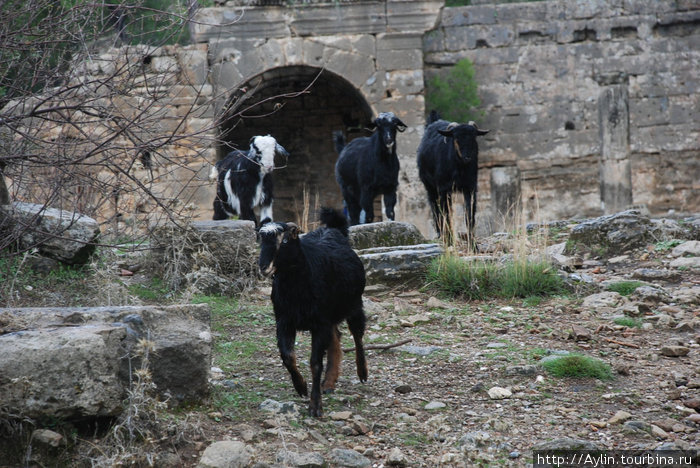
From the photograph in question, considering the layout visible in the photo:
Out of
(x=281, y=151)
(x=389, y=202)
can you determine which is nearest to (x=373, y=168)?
(x=389, y=202)

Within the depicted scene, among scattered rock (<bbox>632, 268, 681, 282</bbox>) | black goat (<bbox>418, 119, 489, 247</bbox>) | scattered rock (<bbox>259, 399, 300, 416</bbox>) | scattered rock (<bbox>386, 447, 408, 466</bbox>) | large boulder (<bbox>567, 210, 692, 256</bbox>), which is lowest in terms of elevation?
scattered rock (<bbox>386, 447, 408, 466</bbox>)

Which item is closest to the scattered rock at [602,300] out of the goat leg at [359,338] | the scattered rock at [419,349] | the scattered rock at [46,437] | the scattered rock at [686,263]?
the scattered rock at [686,263]

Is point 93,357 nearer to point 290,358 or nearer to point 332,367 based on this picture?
point 290,358

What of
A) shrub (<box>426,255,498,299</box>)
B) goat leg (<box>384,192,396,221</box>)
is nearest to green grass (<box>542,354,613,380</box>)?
shrub (<box>426,255,498,299</box>)

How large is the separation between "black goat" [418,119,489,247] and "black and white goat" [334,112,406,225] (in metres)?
0.49

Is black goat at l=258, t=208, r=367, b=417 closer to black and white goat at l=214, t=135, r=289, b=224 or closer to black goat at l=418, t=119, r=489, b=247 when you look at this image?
black goat at l=418, t=119, r=489, b=247

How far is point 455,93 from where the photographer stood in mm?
14492

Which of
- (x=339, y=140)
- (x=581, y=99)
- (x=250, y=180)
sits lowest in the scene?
(x=250, y=180)

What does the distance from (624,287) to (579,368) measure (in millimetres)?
2427

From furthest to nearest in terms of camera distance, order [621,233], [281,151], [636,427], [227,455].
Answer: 1. [281,151]
2. [621,233]
3. [636,427]
4. [227,455]

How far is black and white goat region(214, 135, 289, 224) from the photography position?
399 inches

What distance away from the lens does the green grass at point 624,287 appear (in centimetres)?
728

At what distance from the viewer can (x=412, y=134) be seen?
13742 mm

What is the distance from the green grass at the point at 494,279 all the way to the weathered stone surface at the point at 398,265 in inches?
7.4
